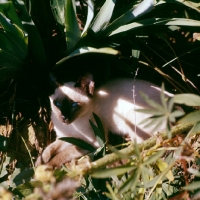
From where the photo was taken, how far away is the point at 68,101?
1.95m

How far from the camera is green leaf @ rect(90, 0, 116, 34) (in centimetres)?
173

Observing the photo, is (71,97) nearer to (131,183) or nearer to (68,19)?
(68,19)

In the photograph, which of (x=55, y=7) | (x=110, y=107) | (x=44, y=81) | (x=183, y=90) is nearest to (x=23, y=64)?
(x=44, y=81)

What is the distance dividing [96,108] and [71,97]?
0.20 metres

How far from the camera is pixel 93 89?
6.29 feet

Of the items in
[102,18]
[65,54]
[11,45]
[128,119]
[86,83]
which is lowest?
[128,119]

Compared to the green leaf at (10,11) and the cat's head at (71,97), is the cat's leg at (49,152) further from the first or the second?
the green leaf at (10,11)

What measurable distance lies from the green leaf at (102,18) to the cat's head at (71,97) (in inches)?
11.3

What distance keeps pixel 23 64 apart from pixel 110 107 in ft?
1.96

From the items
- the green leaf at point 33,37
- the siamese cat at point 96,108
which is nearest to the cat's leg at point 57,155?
the siamese cat at point 96,108

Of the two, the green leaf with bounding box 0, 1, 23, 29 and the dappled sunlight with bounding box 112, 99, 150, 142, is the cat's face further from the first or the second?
the green leaf with bounding box 0, 1, 23, 29

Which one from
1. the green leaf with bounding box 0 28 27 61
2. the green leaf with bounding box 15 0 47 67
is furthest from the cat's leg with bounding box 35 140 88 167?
the green leaf with bounding box 0 28 27 61

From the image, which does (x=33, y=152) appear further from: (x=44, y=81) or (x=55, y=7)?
(x=55, y=7)

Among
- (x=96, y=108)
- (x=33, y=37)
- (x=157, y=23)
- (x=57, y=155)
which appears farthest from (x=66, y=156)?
(x=157, y=23)
